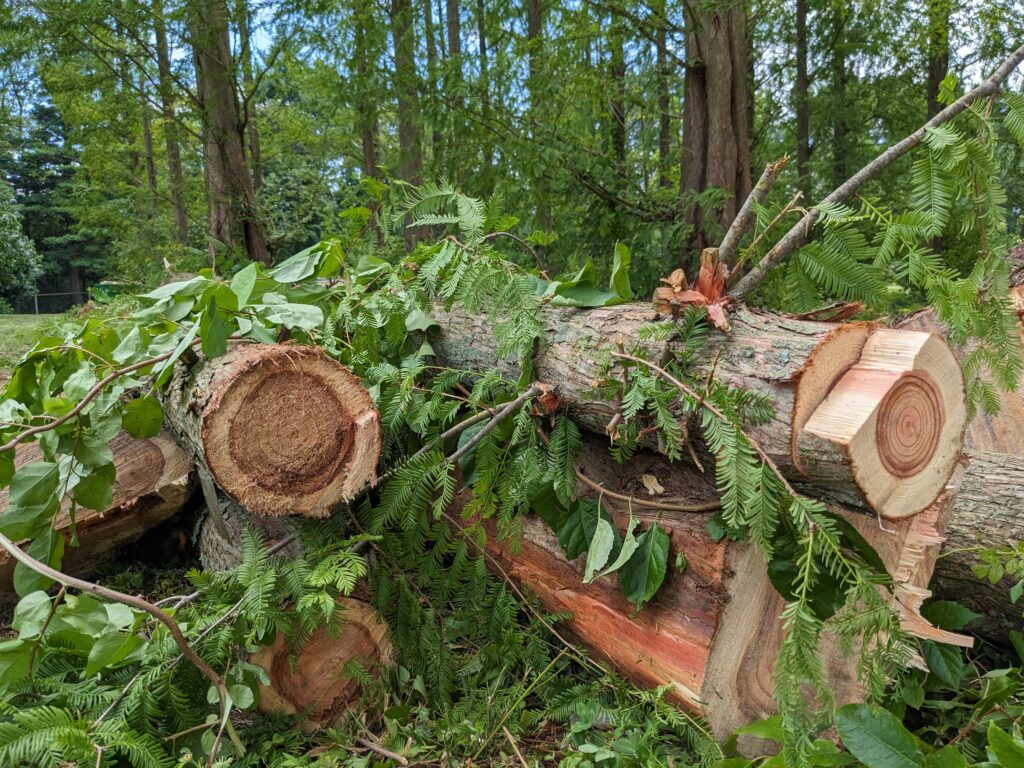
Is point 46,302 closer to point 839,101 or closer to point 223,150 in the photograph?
point 223,150

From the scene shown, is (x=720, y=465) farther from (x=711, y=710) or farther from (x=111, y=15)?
(x=111, y=15)

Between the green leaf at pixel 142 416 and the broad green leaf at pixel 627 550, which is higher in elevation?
the green leaf at pixel 142 416

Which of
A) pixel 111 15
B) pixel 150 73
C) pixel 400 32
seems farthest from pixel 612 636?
pixel 150 73

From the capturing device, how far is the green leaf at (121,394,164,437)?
6.29ft

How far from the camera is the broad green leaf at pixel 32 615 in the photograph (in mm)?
1459

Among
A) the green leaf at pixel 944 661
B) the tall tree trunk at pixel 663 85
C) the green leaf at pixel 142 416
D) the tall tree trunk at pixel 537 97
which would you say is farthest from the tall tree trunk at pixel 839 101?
the green leaf at pixel 142 416

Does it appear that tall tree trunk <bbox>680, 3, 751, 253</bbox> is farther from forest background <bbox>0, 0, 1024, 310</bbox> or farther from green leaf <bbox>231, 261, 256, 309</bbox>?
green leaf <bbox>231, 261, 256, 309</bbox>

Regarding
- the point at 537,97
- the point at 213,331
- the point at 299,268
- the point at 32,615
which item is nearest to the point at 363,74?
the point at 537,97

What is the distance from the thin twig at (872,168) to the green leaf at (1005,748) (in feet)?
3.41

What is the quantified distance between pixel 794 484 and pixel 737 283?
2.09ft

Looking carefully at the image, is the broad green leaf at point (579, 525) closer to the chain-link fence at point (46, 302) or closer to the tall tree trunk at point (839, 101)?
the tall tree trunk at point (839, 101)

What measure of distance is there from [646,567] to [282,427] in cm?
105

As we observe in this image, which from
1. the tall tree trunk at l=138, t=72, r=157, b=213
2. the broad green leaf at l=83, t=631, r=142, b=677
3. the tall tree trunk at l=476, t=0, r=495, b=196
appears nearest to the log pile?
the broad green leaf at l=83, t=631, r=142, b=677

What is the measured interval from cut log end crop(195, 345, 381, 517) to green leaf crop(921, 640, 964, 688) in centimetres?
162
